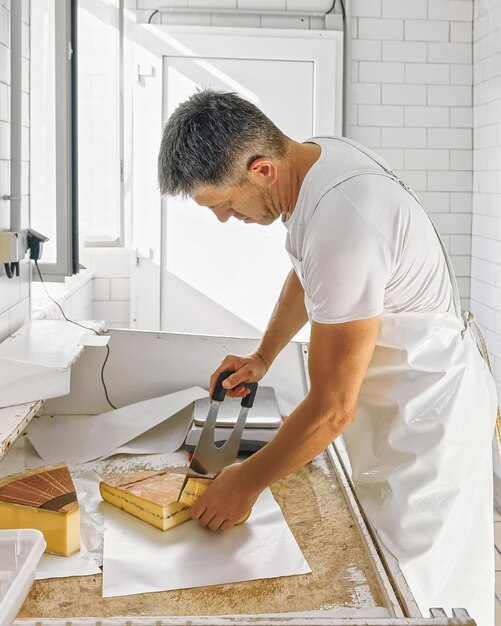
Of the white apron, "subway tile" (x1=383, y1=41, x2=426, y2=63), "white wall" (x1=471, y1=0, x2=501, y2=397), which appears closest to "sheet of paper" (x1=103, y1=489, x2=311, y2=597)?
the white apron

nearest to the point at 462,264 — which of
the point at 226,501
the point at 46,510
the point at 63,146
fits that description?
the point at 63,146

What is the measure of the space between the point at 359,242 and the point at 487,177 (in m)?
3.40

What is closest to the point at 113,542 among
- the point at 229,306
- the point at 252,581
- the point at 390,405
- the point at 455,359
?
the point at 252,581

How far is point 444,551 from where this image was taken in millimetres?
1646

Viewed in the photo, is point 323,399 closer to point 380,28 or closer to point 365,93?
point 365,93

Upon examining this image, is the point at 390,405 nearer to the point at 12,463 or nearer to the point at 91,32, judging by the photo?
the point at 12,463

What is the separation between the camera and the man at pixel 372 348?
1.51m

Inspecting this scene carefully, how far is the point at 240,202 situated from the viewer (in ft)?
5.58

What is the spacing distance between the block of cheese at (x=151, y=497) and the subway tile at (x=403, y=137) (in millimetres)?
3447

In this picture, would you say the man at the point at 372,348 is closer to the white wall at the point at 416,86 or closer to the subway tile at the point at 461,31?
the white wall at the point at 416,86

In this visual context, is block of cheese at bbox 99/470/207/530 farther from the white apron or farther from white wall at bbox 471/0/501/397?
white wall at bbox 471/0/501/397

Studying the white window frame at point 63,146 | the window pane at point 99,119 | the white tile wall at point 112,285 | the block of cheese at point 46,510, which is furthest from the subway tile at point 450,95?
the block of cheese at point 46,510

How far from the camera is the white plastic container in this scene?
1.05m

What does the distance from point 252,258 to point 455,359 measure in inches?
117
